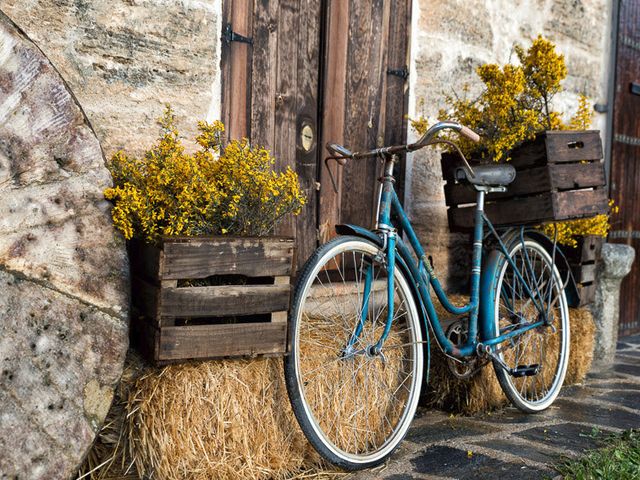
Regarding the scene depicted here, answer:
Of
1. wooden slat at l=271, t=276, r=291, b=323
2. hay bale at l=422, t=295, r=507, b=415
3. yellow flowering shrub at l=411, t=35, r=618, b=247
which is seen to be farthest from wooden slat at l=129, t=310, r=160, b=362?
yellow flowering shrub at l=411, t=35, r=618, b=247

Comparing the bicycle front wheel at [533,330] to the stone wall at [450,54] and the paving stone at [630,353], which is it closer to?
the stone wall at [450,54]

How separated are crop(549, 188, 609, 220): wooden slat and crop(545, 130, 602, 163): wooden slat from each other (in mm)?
160

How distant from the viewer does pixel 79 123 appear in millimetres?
2217

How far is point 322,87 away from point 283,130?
1.06 feet

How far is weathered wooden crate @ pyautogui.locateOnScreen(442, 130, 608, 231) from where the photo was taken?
11.0ft

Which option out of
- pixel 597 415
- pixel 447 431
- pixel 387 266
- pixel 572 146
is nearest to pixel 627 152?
pixel 572 146

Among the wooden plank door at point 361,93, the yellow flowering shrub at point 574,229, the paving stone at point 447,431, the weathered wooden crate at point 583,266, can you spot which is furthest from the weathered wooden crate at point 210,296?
the weathered wooden crate at point 583,266

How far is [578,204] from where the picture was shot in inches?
135

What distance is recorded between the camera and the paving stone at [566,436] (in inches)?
118

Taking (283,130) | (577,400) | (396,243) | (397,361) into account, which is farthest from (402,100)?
(577,400)

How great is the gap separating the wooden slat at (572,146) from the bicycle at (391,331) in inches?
8.7

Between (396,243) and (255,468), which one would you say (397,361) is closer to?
(396,243)

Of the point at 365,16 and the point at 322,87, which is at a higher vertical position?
the point at 365,16

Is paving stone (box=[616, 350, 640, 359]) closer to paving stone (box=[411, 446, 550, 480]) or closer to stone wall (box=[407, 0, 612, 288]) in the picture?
stone wall (box=[407, 0, 612, 288])
